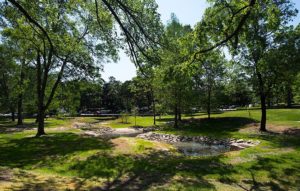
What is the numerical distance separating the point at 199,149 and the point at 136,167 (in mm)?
13133

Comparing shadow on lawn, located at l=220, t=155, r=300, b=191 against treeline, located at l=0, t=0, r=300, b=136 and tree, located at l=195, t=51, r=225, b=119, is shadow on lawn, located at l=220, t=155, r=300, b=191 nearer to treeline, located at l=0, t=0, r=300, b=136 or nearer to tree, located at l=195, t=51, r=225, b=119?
treeline, located at l=0, t=0, r=300, b=136

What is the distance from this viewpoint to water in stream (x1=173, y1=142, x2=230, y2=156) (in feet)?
94.5

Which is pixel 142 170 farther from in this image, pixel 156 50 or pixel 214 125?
pixel 214 125

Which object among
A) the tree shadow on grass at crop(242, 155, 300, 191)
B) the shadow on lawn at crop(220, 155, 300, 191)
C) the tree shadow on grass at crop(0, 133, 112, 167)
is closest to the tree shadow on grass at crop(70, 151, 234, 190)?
the shadow on lawn at crop(220, 155, 300, 191)

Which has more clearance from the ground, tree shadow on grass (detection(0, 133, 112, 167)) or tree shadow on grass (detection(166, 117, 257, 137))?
tree shadow on grass (detection(166, 117, 257, 137))

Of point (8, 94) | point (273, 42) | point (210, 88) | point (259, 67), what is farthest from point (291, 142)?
point (8, 94)

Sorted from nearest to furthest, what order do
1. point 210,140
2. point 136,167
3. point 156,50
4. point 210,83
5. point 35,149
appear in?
1. point 156,50
2. point 136,167
3. point 35,149
4. point 210,140
5. point 210,83

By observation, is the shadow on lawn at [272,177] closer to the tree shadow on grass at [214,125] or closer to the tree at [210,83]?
the tree shadow on grass at [214,125]

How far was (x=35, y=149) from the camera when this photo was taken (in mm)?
27125

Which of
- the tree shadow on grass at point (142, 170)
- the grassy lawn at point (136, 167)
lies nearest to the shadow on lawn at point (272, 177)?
the grassy lawn at point (136, 167)

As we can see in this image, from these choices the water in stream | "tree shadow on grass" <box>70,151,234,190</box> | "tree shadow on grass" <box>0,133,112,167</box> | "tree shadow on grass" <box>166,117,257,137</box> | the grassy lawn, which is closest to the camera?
the grassy lawn

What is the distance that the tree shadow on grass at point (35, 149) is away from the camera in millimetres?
22688

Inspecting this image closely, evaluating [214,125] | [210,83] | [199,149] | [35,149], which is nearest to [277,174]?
[199,149]

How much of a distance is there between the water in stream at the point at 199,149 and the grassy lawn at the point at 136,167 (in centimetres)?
301
